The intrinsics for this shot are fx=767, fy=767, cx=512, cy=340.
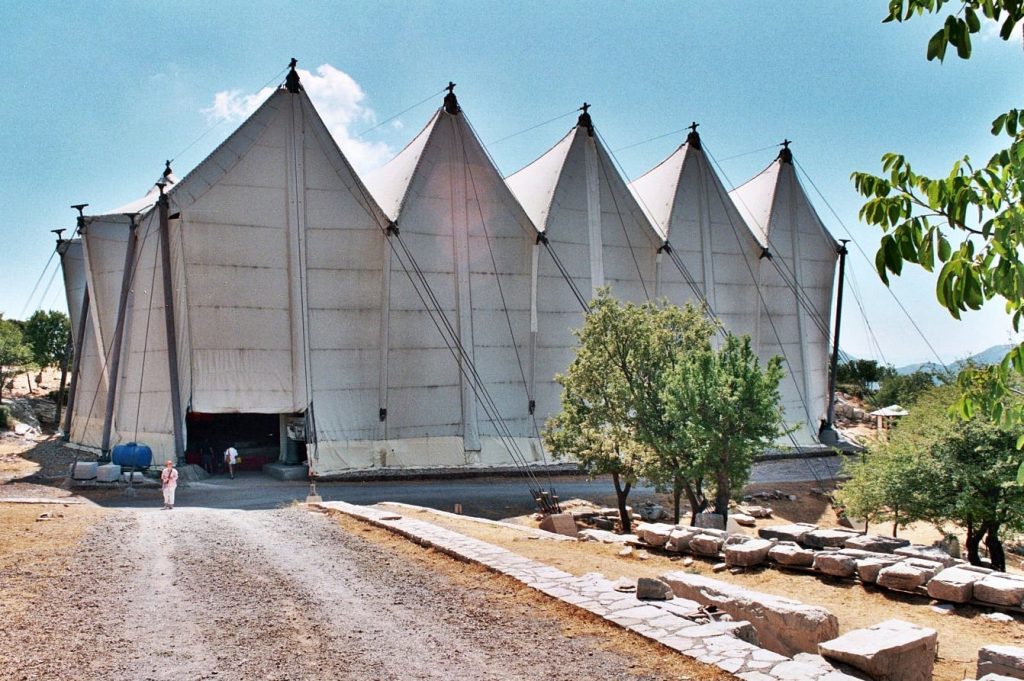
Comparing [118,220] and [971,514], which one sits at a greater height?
[118,220]

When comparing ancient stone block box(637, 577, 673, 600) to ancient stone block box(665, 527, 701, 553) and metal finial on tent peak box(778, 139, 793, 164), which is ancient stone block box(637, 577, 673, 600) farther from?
metal finial on tent peak box(778, 139, 793, 164)

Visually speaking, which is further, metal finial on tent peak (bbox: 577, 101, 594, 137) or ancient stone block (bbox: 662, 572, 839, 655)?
metal finial on tent peak (bbox: 577, 101, 594, 137)

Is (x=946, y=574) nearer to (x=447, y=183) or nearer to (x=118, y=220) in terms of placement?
(x=447, y=183)

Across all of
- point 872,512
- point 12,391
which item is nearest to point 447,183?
point 872,512

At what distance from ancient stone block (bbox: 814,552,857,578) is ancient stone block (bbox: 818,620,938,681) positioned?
4.29 meters

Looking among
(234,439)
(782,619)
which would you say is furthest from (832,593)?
(234,439)

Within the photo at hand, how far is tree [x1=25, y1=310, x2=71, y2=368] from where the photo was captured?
2191 inches

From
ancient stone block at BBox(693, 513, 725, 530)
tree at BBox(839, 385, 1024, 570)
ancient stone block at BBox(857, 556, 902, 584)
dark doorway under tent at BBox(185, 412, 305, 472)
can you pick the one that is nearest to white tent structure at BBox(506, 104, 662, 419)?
dark doorway under tent at BBox(185, 412, 305, 472)

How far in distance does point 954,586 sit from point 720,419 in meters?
9.51

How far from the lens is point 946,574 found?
10.4m

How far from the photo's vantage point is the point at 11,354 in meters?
45.6

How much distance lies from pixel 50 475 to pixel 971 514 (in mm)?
28022

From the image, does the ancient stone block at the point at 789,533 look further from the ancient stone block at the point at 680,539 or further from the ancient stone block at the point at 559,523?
the ancient stone block at the point at 559,523

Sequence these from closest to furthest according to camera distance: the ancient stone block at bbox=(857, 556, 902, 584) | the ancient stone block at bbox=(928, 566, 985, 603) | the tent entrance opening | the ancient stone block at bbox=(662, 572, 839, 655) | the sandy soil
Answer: the ancient stone block at bbox=(662, 572, 839, 655), the sandy soil, the ancient stone block at bbox=(928, 566, 985, 603), the ancient stone block at bbox=(857, 556, 902, 584), the tent entrance opening
